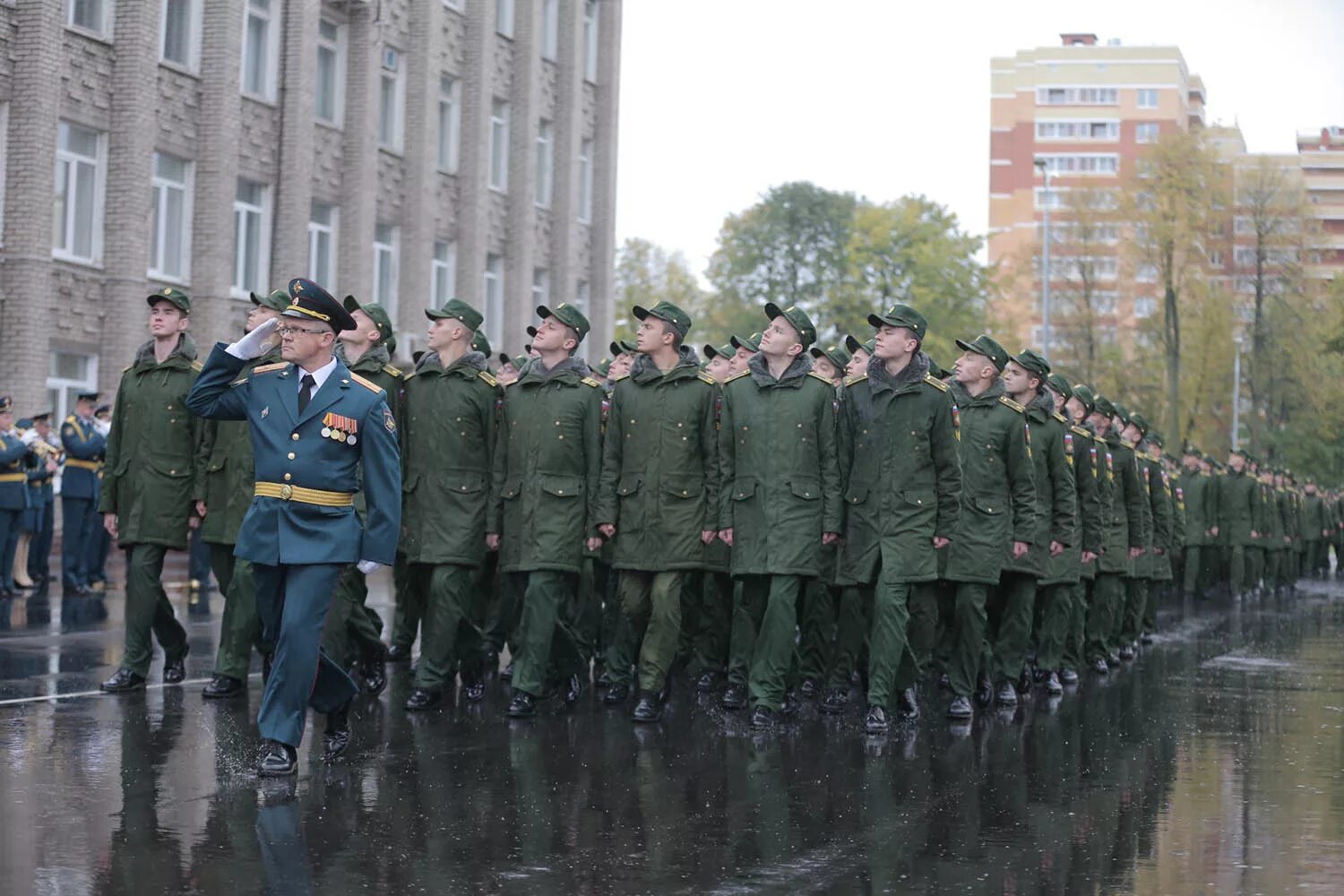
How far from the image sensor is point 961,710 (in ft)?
39.1

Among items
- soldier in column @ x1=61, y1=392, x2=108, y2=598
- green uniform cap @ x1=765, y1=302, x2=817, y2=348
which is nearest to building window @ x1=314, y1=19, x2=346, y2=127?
soldier in column @ x1=61, y1=392, x2=108, y2=598

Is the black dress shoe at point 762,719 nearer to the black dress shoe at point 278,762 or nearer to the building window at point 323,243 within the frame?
the black dress shoe at point 278,762

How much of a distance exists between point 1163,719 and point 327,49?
27333 mm

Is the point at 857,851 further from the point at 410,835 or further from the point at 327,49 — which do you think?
the point at 327,49

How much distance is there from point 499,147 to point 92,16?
1422 cm

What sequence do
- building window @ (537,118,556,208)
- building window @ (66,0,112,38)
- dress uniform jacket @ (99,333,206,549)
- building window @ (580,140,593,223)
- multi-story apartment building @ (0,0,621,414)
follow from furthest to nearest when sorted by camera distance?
building window @ (580,140,593,223)
building window @ (537,118,556,208)
building window @ (66,0,112,38)
multi-story apartment building @ (0,0,621,414)
dress uniform jacket @ (99,333,206,549)

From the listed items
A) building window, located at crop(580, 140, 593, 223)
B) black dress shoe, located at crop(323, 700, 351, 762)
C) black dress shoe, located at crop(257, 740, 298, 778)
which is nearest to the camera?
black dress shoe, located at crop(257, 740, 298, 778)

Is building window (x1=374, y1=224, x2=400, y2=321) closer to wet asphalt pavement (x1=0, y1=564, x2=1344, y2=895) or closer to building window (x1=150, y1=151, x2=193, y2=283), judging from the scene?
building window (x1=150, y1=151, x2=193, y2=283)

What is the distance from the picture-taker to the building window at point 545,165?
1764 inches

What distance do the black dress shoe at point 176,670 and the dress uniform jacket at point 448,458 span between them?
1.60 metres

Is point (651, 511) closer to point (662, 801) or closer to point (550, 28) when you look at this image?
point (662, 801)

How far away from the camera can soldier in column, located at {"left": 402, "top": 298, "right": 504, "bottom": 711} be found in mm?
11648

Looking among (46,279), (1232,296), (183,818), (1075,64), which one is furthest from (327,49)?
(1075,64)

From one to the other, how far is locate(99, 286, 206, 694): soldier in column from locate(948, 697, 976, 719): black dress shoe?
177 inches
